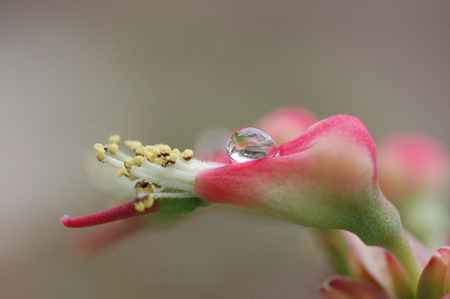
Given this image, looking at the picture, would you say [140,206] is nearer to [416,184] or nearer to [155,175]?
[155,175]

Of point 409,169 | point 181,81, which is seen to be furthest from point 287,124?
point 181,81

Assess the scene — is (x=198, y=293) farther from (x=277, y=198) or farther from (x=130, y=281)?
(x=277, y=198)

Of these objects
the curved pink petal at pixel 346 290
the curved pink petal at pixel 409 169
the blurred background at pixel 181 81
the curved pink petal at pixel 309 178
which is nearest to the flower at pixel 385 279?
the curved pink petal at pixel 346 290

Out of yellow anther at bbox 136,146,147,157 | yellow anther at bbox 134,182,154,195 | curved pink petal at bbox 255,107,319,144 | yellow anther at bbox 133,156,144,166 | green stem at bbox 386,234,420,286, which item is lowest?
green stem at bbox 386,234,420,286

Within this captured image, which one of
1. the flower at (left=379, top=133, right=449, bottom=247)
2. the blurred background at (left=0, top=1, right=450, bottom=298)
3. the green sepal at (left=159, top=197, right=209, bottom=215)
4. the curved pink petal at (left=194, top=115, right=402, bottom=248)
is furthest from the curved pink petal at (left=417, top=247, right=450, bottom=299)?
the blurred background at (left=0, top=1, right=450, bottom=298)

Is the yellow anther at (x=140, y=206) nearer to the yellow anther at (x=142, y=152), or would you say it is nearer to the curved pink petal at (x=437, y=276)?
the yellow anther at (x=142, y=152)

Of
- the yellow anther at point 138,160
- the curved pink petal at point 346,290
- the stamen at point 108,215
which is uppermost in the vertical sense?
the yellow anther at point 138,160

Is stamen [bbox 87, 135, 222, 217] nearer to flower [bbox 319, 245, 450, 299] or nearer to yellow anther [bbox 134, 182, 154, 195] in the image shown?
yellow anther [bbox 134, 182, 154, 195]
